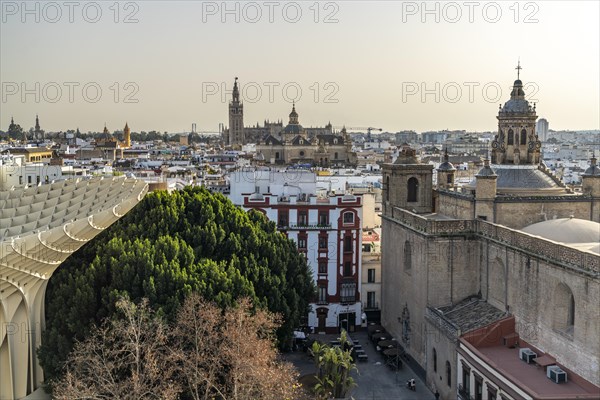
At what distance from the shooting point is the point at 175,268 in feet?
90.1

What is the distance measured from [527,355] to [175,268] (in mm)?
13484

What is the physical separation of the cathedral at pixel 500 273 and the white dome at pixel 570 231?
6 centimetres

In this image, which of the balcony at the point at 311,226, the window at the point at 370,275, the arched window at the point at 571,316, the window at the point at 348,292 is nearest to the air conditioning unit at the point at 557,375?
the arched window at the point at 571,316

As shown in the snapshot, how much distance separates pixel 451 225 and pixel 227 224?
10.3 meters

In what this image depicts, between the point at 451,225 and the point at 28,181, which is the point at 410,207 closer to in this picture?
the point at 451,225

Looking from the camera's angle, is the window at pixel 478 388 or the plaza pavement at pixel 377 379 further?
the plaza pavement at pixel 377 379

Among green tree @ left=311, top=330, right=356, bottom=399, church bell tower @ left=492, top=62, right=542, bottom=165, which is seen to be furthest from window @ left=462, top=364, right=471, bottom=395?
church bell tower @ left=492, top=62, right=542, bottom=165

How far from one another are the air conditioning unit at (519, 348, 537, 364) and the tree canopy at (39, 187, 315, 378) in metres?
9.32

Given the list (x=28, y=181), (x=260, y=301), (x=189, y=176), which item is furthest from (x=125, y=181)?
(x=189, y=176)

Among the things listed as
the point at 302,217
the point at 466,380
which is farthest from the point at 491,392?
the point at 302,217

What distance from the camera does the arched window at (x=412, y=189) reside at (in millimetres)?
Answer: 38250

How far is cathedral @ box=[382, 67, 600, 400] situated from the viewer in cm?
2341

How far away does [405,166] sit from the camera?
37.7m

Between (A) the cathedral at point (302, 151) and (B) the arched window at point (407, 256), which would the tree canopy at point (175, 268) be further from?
(A) the cathedral at point (302, 151)
